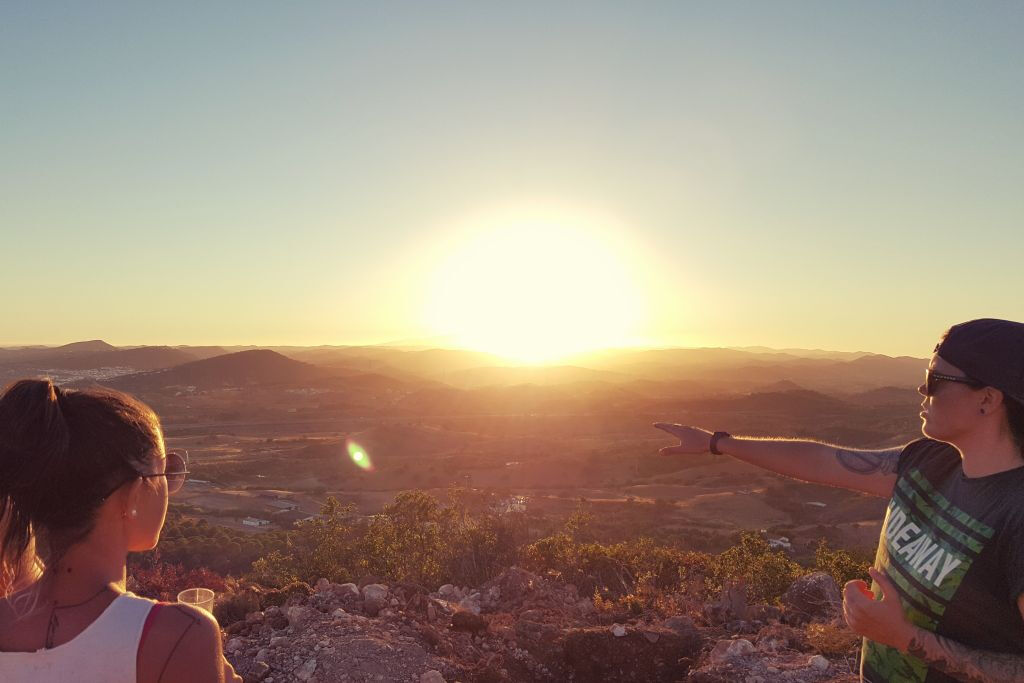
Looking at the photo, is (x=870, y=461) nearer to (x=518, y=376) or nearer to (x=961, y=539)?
(x=961, y=539)

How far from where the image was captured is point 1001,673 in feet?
5.53

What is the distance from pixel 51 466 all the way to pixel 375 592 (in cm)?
549

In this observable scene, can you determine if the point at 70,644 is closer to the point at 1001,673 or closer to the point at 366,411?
the point at 1001,673

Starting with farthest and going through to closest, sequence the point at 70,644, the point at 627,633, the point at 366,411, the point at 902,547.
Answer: the point at 366,411 < the point at 627,633 < the point at 902,547 < the point at 70,644

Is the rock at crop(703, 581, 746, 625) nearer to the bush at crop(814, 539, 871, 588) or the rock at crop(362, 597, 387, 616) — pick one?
the bush at crop(814, 539, 871, 588)

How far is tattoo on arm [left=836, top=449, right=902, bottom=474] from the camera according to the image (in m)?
2.35

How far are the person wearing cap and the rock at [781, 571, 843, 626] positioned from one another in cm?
516

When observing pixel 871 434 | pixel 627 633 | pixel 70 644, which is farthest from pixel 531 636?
pixel 871 434

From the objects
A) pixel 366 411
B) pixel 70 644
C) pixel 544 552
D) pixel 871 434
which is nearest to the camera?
pixel 70 644

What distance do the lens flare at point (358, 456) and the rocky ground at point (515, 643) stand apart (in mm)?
34584

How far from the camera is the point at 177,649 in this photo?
3.95 ft

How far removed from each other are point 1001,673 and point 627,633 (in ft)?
13.2

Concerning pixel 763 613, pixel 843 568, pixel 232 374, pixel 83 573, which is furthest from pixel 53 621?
pixel 232 374

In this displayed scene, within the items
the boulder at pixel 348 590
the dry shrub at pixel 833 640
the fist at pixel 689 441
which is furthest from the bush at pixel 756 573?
the fist at pixel 689 441
